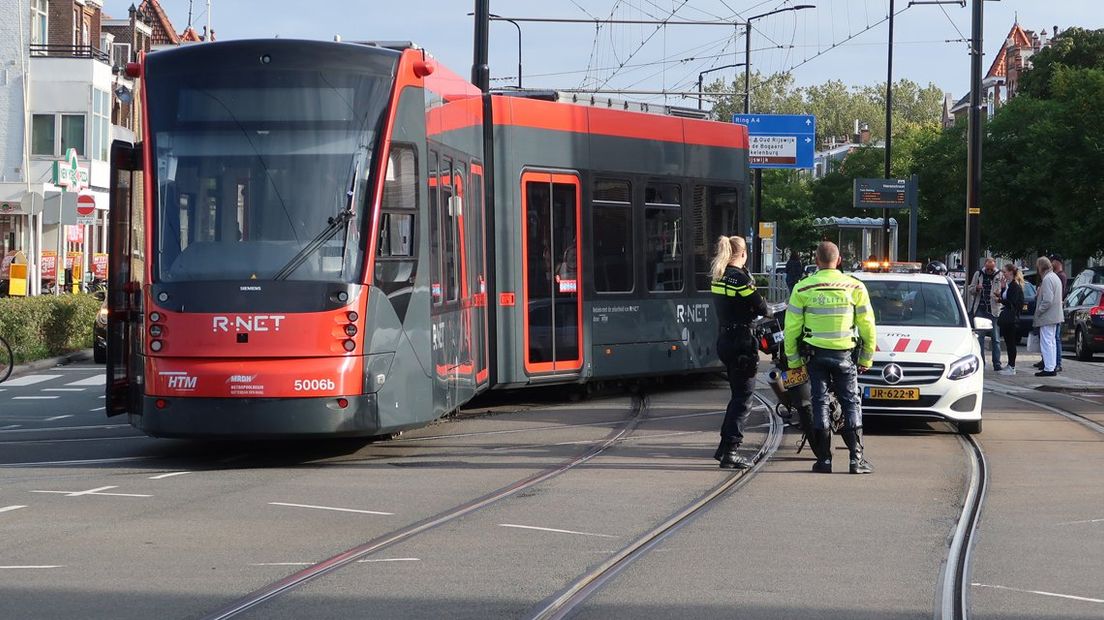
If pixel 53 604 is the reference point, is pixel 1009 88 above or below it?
above

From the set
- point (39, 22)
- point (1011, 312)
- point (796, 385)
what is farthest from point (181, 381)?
Result: point (39, 22)

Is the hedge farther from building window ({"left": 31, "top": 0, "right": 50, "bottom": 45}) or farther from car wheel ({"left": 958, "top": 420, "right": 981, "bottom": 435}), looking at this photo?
building window ({"left": 31, "top": 0, "right": 50, "bottom": 45})

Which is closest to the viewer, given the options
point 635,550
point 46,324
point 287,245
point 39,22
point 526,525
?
point 635,550

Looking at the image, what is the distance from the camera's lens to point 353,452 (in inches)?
543

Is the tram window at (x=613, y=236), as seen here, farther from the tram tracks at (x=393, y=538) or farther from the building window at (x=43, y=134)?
the building window at (x=43, y=134)

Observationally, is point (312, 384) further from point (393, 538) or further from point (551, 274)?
point (551, 274)

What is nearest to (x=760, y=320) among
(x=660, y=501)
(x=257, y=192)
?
(x=660, y=501)

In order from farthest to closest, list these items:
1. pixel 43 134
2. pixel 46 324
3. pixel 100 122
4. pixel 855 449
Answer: pixel 100 122 → pixel 43 134 → pixel 46 324 → pixel 855 449

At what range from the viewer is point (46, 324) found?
90.9 feet

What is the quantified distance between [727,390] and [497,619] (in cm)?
1431

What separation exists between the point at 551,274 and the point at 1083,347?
53.8 feet

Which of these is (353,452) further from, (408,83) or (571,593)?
(571,593)

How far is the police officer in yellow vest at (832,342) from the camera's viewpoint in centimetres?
1244

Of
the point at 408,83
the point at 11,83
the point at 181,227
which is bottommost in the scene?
the point at 181,227
